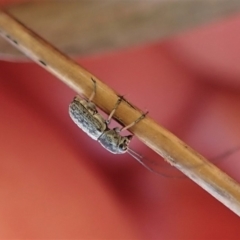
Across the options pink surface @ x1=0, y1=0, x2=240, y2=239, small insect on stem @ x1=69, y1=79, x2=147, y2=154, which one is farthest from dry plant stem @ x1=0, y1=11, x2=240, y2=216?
pink surface @ x1=0, y1=0, x2=240, y2=239

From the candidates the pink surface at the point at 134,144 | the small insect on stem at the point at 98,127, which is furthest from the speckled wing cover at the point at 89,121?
the pink surface at the point at 134,144

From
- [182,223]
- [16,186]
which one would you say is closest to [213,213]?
[182,223]

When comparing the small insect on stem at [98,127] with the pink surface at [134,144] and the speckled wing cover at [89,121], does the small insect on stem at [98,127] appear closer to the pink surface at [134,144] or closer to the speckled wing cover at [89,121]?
the speckled wing cover at [89,121]

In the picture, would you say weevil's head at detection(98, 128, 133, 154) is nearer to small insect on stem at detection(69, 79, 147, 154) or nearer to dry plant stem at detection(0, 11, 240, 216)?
small insect on stem at detection(69, 79, 147, 154)

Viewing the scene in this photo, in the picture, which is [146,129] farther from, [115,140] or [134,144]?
[134,144]

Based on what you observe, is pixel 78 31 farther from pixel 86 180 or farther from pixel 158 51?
pixel 86 180

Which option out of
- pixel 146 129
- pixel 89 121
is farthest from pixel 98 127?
pixel 146 129
